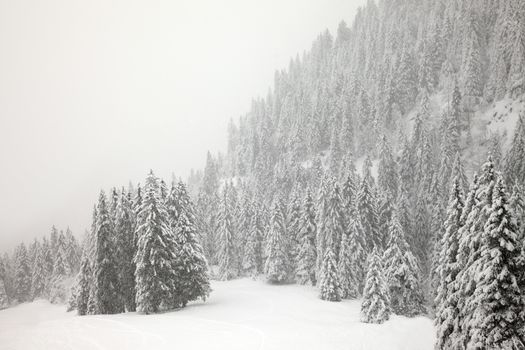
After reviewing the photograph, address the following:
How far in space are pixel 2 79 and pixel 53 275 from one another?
70182mm

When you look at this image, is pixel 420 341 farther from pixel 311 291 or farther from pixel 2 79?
pixel 2 79

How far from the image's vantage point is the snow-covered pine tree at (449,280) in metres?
23.6

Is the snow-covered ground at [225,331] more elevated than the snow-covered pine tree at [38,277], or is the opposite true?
the snow-covered ground at [225,331]

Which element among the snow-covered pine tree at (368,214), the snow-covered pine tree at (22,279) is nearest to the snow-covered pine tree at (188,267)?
the snow-covered pine tree at (368,214)

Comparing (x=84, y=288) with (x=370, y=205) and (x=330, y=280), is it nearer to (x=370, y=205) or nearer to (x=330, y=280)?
(x=330, y=280)

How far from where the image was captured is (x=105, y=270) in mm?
41375

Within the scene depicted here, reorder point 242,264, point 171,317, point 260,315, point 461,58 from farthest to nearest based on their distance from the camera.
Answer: point 461,58 → point 242,264 → point 260,315 → point 171,317

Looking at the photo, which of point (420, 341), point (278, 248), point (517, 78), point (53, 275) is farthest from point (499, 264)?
point (53, 275)

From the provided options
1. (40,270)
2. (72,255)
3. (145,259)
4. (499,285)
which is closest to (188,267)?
(145,259)

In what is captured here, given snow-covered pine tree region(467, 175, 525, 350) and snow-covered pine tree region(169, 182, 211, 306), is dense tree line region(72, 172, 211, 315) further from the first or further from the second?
snow-covered pine tree region(467, 175, 525, 350)

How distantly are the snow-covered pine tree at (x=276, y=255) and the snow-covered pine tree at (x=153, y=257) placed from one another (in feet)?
81.4

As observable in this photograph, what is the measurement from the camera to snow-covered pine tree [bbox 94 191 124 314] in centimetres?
4112

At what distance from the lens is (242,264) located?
72.0 m

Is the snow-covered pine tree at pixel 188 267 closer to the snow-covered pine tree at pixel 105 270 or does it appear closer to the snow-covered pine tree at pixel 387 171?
the snow-covered pine tree at pixel 105 270
